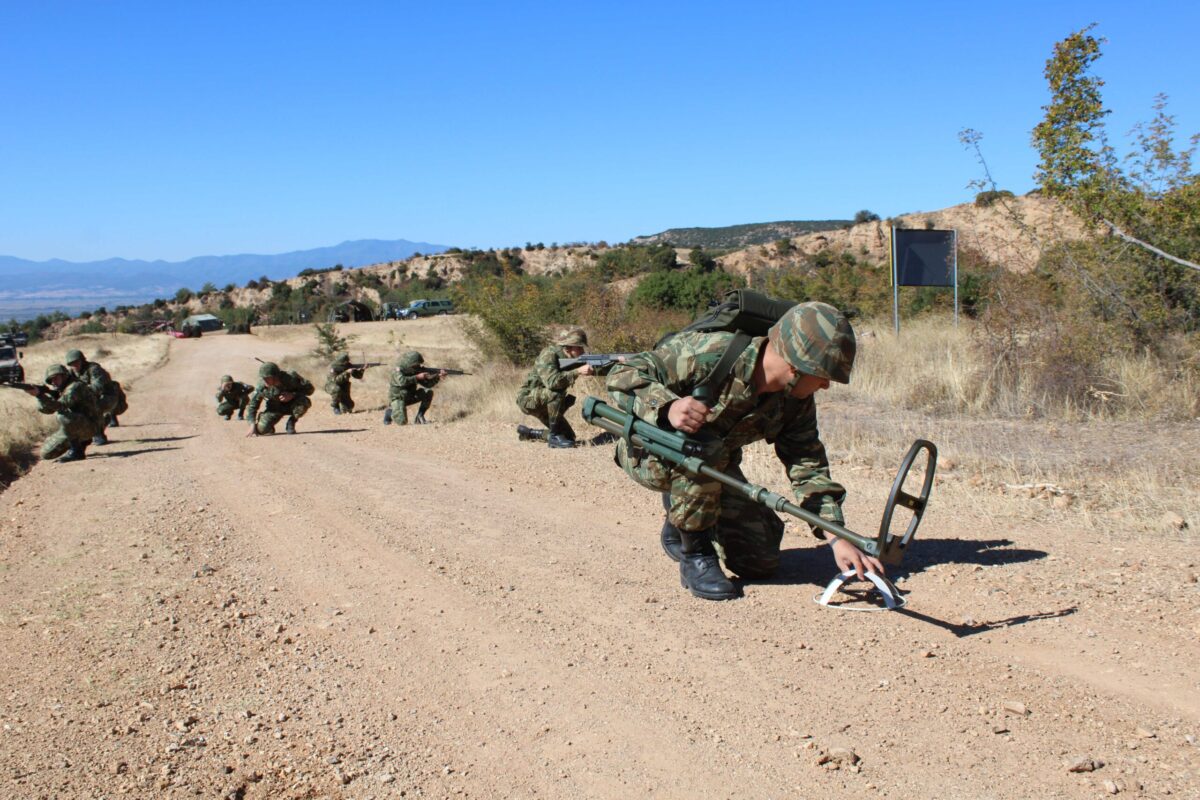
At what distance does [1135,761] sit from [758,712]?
1288 mm

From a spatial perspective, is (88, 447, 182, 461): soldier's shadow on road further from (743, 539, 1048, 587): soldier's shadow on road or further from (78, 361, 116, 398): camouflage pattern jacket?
(743, 539, 1048, 587): soldier's shadow on road

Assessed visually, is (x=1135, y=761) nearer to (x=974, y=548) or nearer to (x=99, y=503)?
(x=974, y=548)

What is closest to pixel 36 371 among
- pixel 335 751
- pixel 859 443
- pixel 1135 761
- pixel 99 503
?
pixel 99 503

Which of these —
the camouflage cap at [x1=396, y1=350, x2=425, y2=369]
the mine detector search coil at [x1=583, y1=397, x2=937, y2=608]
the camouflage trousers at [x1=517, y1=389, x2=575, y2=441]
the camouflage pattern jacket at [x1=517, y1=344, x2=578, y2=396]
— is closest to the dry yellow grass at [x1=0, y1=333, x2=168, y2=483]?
the camouflage cap at [x1=396, y1=350, x2=425, y2=369]

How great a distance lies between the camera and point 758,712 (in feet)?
11.8

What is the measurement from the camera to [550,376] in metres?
10.6

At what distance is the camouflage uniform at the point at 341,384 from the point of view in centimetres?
1606

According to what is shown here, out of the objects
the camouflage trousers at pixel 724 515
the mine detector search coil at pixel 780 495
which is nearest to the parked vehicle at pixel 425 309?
the camouflage trousers at pixel 724 515

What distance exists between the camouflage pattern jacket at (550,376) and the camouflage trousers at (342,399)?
628 centimetres

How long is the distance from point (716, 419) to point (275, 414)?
10.3 m

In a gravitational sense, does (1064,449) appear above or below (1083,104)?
below

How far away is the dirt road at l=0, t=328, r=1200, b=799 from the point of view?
3195 millimetres

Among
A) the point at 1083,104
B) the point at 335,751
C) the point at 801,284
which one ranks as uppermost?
the point at 1083,104

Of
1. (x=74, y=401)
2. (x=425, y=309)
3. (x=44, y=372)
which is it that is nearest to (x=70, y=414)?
(x=74, y=401)
